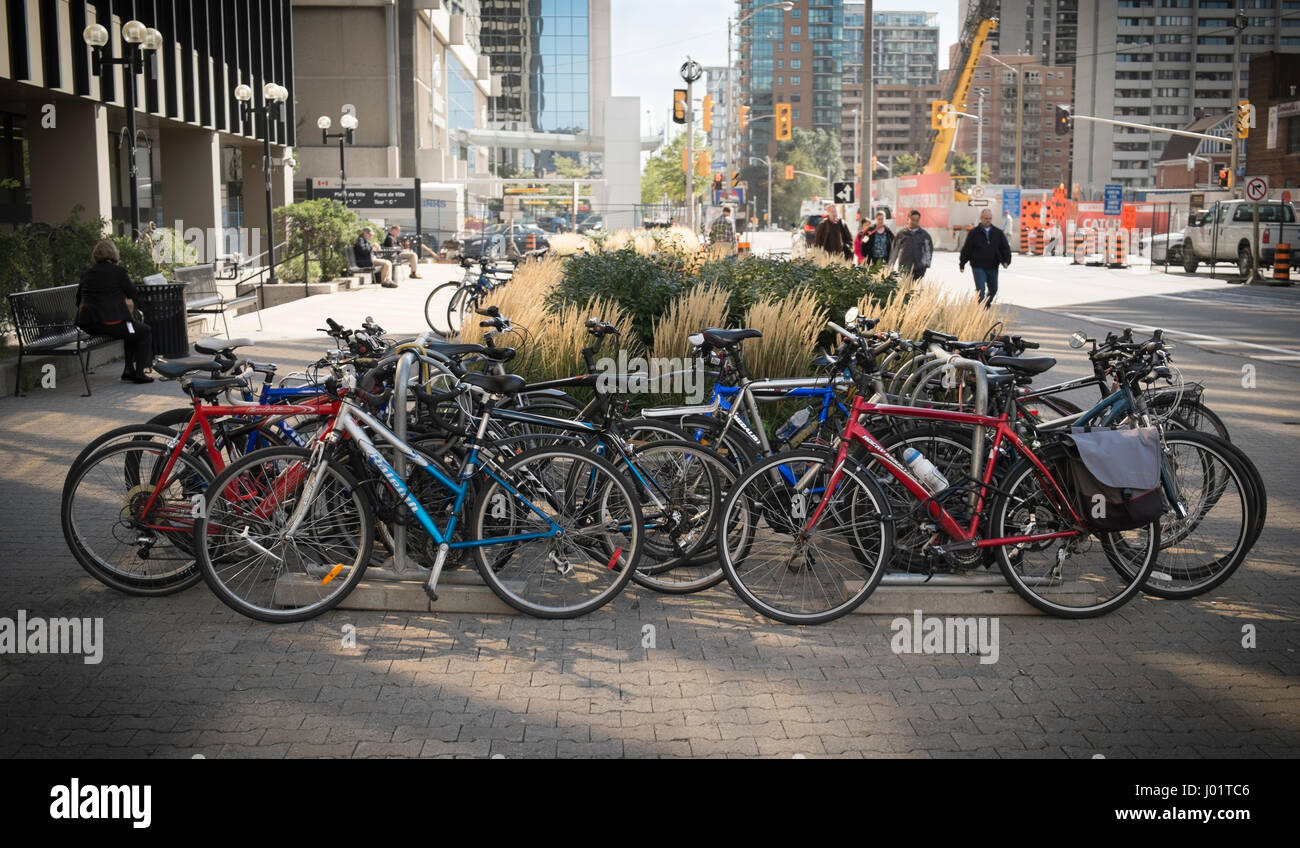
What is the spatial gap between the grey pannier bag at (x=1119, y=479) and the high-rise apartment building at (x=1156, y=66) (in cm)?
18100

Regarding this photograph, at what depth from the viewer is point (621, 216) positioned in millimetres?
62500

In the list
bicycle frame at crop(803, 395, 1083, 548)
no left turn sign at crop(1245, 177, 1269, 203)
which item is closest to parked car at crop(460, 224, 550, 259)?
no left turn sign at crop(1245, 177, 1269, 203)

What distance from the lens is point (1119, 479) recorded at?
19.2 feet

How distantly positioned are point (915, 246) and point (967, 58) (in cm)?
6404

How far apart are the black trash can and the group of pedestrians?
1050 centimetres

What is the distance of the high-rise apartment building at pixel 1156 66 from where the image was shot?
174 metres

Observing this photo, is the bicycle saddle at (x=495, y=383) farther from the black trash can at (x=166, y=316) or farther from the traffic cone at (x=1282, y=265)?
the traffic cone at (x=1282, y=265)

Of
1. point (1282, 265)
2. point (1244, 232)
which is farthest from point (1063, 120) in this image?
point (1282, 265)

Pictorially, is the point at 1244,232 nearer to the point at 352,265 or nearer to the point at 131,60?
the point at 352,265

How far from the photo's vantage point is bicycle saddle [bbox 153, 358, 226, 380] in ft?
21.1

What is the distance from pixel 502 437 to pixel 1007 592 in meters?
2.62

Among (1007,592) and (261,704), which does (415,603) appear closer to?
(261,704)

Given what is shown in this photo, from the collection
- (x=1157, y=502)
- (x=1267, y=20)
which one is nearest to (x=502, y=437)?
(x=1157, y=502)

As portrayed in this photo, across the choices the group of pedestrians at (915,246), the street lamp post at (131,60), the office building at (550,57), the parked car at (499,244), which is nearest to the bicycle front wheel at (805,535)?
the group of pedestrians at (915,246)
